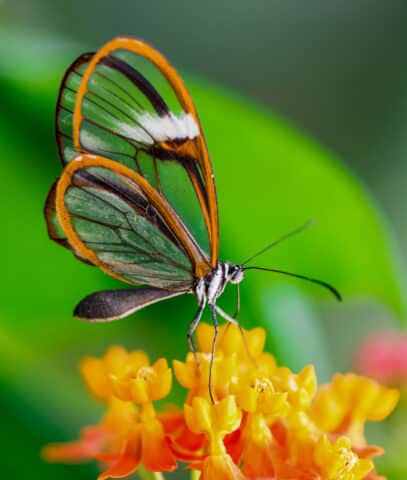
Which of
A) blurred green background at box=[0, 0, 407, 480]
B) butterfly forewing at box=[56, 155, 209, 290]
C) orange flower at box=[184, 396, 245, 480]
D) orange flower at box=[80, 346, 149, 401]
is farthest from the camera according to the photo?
blurred green background at box=[0, 0, 407, 480]

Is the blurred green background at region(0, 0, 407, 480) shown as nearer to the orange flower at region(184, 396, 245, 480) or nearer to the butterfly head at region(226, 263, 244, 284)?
the butterfly head at region(226, 263, 244, 284)

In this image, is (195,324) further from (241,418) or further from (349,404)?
(349,404)

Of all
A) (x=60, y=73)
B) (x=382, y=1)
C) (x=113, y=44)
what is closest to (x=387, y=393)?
(x=113, y=44)

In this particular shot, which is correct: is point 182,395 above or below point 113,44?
below

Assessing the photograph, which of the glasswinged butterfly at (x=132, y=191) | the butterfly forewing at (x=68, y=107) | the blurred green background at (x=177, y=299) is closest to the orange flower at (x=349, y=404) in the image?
the glasswinged butterfly at (x=132, y=191)

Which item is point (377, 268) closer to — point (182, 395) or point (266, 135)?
point (266, 135)

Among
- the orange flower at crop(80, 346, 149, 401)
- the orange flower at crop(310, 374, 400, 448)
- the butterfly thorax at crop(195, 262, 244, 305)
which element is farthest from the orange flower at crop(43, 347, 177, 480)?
the orange flower at crop(310, 374, 400, 448)

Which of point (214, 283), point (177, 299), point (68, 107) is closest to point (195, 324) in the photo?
point (214, 283)
